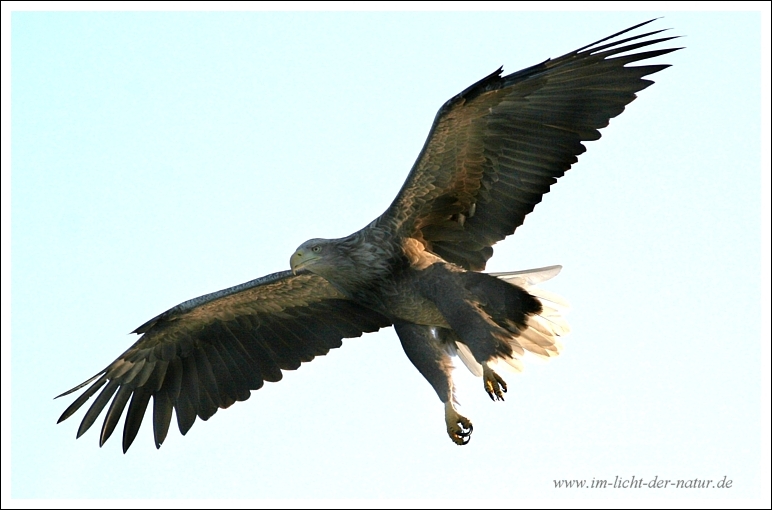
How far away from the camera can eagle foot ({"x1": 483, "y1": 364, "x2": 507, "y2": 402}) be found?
8438 millimetres

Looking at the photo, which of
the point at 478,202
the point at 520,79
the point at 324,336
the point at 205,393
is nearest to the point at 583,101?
the point at 520,79

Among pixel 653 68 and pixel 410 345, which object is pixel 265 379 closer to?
pixel 410 345

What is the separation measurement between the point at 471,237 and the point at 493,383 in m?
1.26

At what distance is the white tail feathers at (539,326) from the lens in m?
8.79

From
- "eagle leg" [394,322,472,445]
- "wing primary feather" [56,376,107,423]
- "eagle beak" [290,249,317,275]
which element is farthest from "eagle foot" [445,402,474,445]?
"wing primary feather" [56,376,107,423]

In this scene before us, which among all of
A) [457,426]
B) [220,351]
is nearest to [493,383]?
[457,426]

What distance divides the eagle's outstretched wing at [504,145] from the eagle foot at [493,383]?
3.45ft

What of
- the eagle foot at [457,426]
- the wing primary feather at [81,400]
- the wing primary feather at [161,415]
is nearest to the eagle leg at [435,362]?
the eagle foot at [457,426]

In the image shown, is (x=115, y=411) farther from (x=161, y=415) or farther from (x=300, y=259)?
(x=300, y=259)

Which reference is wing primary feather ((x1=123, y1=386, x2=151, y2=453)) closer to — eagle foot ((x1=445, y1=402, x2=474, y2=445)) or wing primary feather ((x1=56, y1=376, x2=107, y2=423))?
wing primary feather ((x1=56, y1=376, x2=107, y2=423))

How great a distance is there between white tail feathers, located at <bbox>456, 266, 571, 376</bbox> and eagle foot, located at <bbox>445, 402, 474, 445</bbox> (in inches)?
19.7

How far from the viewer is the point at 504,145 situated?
880 centimetres

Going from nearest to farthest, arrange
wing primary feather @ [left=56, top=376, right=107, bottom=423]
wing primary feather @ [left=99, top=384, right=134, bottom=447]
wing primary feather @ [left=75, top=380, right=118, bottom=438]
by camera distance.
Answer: wing primary feather @ [left=56, top=376, right=107, bottom=423]
wing primary feather @ [left=75, top=380, right=118, bottom=438]
wing primary feather @ [left=99, top=384, right=134, bottom=447]

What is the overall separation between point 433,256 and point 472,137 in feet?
3.15
